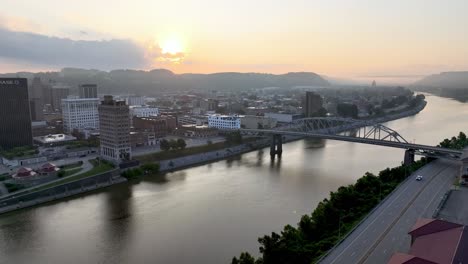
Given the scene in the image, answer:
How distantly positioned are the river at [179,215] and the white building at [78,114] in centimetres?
1262

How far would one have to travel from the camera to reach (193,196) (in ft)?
38.8

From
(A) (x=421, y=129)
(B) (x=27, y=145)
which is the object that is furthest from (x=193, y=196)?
(A) (x=421, y=129)

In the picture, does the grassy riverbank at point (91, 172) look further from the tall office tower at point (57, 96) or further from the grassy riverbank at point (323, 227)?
the tall office tower at point (57, 96)

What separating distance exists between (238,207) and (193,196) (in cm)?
195

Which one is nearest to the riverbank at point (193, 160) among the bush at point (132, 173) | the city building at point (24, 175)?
the bush at point (132, 173)

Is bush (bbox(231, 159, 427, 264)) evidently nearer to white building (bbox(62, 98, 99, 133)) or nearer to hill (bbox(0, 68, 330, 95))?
white building (bbox(62, 98, 99, 133))

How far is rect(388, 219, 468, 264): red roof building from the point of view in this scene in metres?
5.10

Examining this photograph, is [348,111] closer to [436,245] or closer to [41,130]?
[41,130]

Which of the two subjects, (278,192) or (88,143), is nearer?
(278,192)

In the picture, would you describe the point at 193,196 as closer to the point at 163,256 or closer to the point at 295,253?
the point at 163,256

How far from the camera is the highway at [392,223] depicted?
628 centimetres

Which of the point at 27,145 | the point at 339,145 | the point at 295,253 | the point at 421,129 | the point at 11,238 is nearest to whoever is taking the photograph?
the point at 295,253

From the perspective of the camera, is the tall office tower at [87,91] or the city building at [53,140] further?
the tall office tower at [87,91]

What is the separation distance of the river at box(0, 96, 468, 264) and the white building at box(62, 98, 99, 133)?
12.6 m
